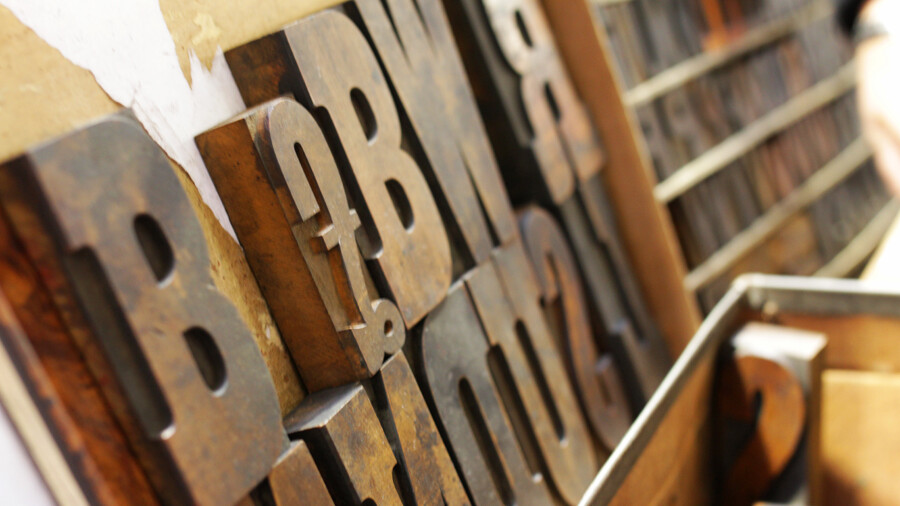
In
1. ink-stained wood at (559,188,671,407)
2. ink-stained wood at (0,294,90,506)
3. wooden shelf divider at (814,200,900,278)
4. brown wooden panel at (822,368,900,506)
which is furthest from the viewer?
wooden shelf divider at (814,200,900,278)

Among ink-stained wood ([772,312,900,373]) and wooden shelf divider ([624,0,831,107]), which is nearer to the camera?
ink-stained wood ([772,312,900,373])

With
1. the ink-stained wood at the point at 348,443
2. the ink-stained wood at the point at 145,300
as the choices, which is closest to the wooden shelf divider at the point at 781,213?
the ink-stained wood at the point at 348,443

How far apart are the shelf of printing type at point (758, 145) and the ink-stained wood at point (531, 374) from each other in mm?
589

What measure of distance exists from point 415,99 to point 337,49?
0.63ft

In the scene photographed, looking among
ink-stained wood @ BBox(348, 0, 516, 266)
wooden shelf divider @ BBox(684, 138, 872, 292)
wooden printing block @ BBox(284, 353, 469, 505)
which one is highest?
ink-stained wood @ BBox(348, 0, 516, 266)

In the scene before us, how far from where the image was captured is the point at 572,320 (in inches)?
59.2

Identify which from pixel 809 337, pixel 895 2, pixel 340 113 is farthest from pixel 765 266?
pixel 340 113

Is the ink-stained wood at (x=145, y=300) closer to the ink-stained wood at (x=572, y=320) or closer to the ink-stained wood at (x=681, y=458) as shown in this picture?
the ink-stained wood at (x=681, y=458)

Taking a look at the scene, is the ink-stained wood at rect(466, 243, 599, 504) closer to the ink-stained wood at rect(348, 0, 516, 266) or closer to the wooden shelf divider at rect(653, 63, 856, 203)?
the ink-stained wood at rect(348, 0, 516, 266)

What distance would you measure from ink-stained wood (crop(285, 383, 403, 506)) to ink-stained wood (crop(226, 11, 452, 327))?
0.59 ft

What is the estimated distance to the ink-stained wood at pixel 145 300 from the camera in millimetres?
658

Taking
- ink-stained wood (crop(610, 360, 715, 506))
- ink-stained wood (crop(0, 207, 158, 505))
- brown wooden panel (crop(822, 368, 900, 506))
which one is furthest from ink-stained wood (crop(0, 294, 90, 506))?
brown wooden panel (crop(822, 368, 900, 506))

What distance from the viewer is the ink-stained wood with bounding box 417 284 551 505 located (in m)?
1.09

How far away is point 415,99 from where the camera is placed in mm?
1182
